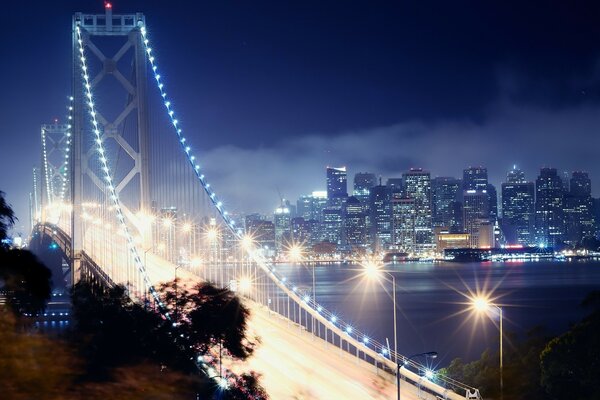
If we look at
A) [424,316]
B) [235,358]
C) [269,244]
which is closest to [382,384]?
[235,358]

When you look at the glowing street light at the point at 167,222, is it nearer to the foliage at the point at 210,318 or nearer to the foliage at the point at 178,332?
the foliage at the point at 178,332

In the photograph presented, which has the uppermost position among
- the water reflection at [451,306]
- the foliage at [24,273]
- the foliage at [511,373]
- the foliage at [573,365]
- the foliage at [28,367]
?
the foliage at [24,273]

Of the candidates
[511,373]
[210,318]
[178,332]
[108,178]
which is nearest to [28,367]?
[178,332]

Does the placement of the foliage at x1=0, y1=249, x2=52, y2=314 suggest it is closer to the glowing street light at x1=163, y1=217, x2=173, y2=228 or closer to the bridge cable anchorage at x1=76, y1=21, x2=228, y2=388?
the bridge cable anchorage at x1=76, y1=21, x2=228, y2=388

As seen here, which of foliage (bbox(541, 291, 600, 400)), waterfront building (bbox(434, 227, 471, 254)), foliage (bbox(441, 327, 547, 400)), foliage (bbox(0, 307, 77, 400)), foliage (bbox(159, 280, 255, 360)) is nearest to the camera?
foliage (bbox(0, 307, 77, 400))

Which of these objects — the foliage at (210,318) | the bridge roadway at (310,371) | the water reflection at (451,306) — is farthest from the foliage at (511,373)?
the water reflection at (451,306)

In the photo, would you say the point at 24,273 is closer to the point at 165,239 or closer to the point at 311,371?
the point at 311,371

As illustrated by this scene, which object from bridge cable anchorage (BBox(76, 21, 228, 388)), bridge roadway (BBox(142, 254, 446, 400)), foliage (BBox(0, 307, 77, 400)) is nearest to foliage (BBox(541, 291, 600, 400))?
bridge roadway (BBox(142, 254, 446, 400))

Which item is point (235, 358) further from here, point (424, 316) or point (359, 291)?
point (359, 291)
